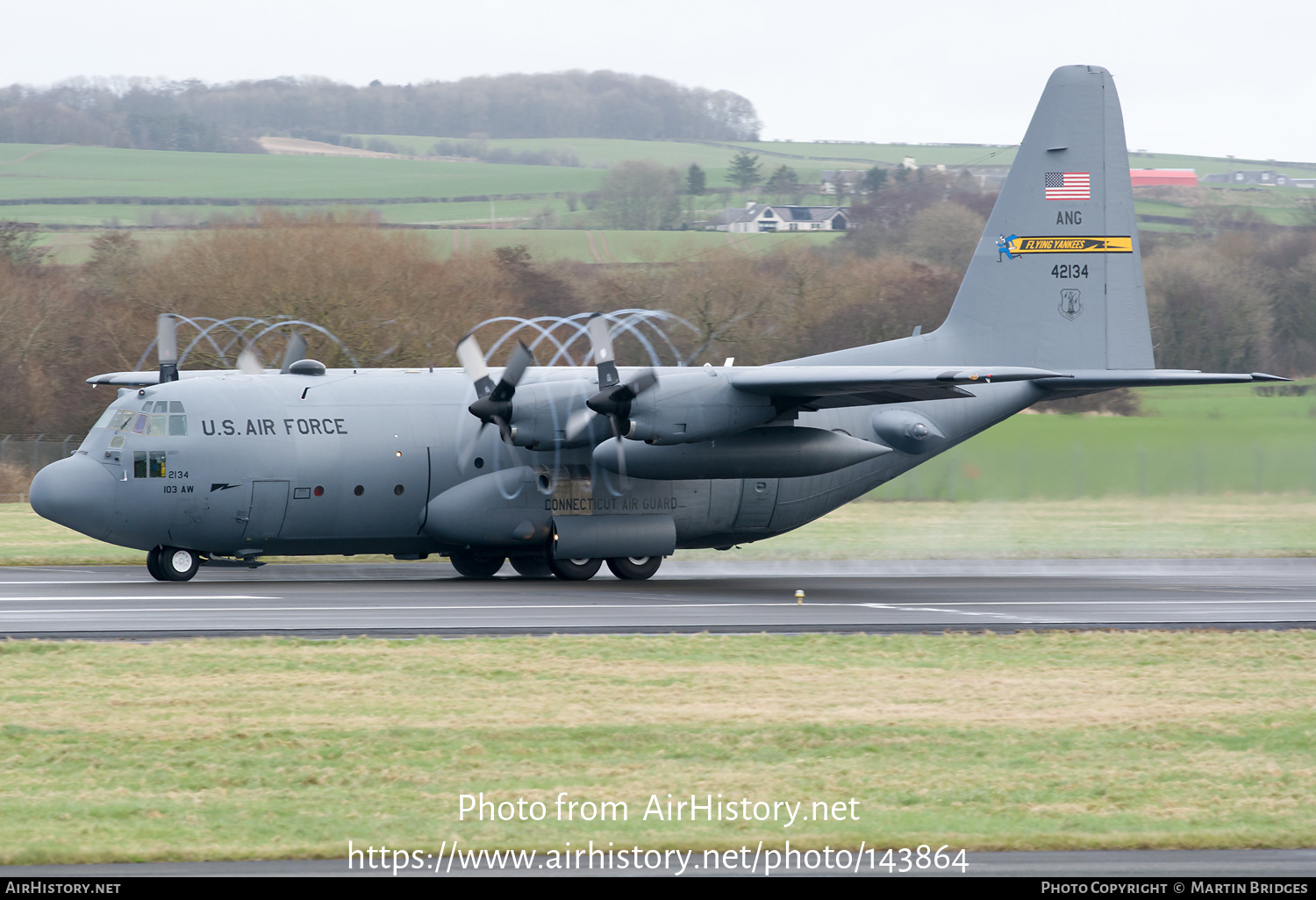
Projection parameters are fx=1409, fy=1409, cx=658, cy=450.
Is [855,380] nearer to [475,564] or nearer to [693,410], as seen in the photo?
[693,410]

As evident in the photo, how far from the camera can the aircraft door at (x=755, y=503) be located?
24312 millimetres

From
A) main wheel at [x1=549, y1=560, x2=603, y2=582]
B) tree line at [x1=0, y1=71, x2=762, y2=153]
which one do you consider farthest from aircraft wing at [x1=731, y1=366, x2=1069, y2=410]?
tree line at [x1=0, y1=71, x2=762, y2=153]

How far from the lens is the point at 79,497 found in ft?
69.4

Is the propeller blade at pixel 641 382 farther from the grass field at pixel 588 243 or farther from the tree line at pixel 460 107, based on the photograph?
the tree line at pixel 460 107

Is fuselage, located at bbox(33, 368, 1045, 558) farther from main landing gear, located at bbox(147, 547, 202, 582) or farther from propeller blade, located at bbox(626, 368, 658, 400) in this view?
propeller blade, located at bbox(626, 368, 658, 400)

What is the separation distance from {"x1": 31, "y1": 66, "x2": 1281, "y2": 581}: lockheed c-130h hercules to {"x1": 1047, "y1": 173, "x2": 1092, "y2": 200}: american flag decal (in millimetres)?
36

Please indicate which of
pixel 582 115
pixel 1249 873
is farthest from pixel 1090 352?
pixel 582 115

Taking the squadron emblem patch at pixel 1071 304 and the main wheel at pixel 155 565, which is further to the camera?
the squadron emblem patch at pixel 1071 304

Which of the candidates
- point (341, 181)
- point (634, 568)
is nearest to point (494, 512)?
point (634, 568)

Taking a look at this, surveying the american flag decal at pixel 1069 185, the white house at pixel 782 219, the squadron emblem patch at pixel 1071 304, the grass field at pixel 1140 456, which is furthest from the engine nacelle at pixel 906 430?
the white house at pixel 782 219

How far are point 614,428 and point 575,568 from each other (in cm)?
328

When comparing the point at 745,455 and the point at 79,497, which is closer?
the point at 79,497

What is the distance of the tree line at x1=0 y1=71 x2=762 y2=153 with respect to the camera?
11875 cm

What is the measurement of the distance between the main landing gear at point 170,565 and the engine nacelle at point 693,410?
7.38 metres
